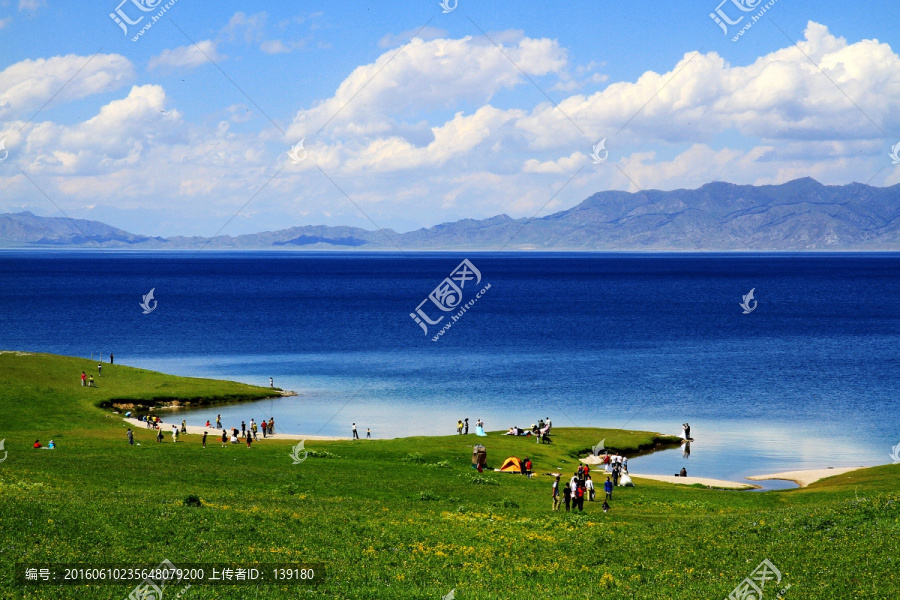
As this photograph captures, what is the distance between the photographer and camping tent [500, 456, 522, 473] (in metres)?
54.1

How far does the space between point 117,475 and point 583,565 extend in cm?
2625

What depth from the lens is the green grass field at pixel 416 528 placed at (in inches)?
909

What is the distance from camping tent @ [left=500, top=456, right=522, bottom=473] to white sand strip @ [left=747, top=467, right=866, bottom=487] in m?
19.3

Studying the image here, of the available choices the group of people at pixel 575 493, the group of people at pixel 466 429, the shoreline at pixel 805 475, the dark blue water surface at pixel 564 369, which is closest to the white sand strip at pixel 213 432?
the dark blue water surface at pixel 564 369

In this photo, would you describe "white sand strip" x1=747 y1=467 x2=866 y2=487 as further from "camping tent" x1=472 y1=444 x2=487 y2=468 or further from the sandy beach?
the sandy beach

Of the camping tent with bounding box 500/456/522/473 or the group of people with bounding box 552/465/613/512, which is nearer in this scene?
the group of people with bounding box 552/465/613/512

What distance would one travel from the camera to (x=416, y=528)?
1224 inches

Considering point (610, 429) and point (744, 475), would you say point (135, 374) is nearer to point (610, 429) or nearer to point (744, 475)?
point (610, 429)

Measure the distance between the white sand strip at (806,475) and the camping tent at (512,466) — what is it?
63.3ft

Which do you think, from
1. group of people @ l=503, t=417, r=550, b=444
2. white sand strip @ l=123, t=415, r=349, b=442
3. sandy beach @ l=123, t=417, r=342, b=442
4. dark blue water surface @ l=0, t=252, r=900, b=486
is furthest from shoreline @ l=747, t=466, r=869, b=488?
sandy beach @ l=123, t=417, r=342, b=442

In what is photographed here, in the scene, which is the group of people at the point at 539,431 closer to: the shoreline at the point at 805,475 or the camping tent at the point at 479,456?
the camping tent at the point at 479,456

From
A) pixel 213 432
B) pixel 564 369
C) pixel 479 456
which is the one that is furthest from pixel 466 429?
pixel 564 369

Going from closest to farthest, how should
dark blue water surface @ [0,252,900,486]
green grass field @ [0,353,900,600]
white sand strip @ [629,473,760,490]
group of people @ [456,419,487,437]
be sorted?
green grass field @ [0,353,900,600] → white sand strip @ [629,473,760,490] → group of people @ [456,419,487,437] → dark blue water surface @ [0,252,900,486]

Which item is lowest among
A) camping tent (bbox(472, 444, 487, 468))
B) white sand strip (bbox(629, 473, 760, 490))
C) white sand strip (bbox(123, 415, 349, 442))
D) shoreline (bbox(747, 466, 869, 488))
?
white sand strip (bbox(629, 473, 760, 490))
